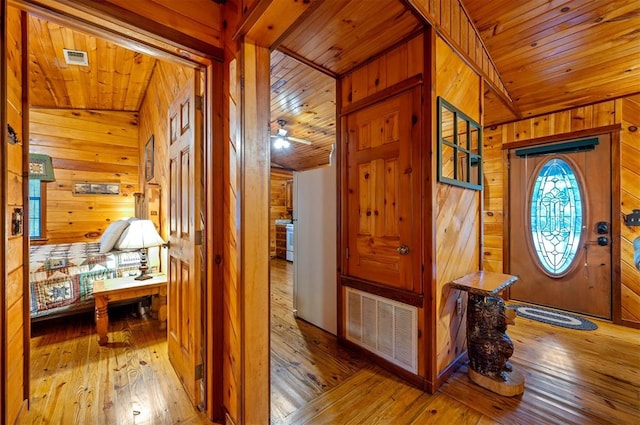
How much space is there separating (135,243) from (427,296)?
2.72 meters

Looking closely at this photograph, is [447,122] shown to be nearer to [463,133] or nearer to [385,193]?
[463,133]

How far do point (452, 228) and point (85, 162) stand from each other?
565 cm

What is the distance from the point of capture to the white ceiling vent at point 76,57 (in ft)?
9.64

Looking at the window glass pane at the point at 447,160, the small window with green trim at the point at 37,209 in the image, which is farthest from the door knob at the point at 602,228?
the small window with green trim at the point at 37,209

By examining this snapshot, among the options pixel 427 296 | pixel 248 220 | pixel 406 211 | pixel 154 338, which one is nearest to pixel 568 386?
pixel 427 296

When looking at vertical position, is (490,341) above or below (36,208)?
below

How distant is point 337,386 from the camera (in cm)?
193

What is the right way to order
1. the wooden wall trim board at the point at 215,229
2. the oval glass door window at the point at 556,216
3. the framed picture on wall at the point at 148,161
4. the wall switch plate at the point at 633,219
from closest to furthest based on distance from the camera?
1. the wooden wall trim board at the point at 215,229
2. the wall switch plate at the point at 633,219
3. the oval glass door window at the point at 556,216
4. the framed picture on wall at the point at 148,161

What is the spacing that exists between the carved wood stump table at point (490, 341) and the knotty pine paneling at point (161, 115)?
282 centimetres

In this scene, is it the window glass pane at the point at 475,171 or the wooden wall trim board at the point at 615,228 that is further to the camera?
the wooden wall trim board at the point at 615,228

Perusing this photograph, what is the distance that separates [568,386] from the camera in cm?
191

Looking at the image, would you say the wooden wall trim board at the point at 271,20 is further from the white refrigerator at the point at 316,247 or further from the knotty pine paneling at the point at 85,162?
the knotty pine paneling at the point at 85,162

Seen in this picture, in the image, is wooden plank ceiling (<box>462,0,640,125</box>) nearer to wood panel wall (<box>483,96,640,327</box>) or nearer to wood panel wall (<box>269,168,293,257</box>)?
wood panel wall (<box>483,96,640,327</box>)

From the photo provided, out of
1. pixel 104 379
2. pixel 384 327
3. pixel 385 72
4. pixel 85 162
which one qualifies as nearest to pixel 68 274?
pixel 104 379
